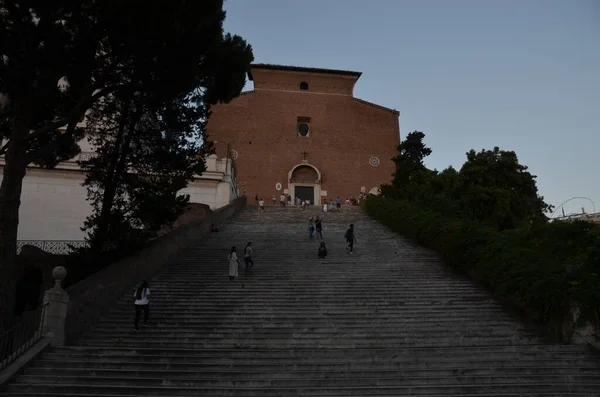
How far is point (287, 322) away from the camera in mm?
8852

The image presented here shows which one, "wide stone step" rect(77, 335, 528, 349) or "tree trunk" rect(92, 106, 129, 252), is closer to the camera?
"wide stone step" rect(77, 335, 528, 349)

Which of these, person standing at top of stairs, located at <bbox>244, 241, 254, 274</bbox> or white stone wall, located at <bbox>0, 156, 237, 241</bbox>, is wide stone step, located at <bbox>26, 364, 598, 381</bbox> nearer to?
person standing at top of stairs, located at <bbox>244, 241, 254, 274</bbox>

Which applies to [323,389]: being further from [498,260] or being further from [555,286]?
[498,260]

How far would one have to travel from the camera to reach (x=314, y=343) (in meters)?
8.09

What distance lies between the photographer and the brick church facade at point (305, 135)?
102ft

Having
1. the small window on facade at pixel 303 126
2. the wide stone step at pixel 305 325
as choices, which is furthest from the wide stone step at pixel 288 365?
the small window on facade at pixel 303 126

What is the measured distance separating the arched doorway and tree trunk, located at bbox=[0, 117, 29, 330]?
22848 mm

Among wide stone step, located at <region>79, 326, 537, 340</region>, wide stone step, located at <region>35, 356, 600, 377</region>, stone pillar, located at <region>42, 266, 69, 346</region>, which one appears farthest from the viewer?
wide stone step, located at <region>79, 326, 537, 340</region>

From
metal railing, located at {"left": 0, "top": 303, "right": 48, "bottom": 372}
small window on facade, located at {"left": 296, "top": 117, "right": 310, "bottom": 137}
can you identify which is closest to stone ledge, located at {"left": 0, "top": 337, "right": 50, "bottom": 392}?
metal railing, located at {"left": 0, "top": 303, "right": 48, "bottom": 372}

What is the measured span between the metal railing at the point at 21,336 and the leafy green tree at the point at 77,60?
1.97 feet

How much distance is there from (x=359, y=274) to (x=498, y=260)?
3066 mm

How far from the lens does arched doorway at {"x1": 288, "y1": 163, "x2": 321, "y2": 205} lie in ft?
102

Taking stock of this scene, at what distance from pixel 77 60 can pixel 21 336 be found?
4622 millimetres

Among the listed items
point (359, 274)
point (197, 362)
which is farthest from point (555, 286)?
point (197, 362)
